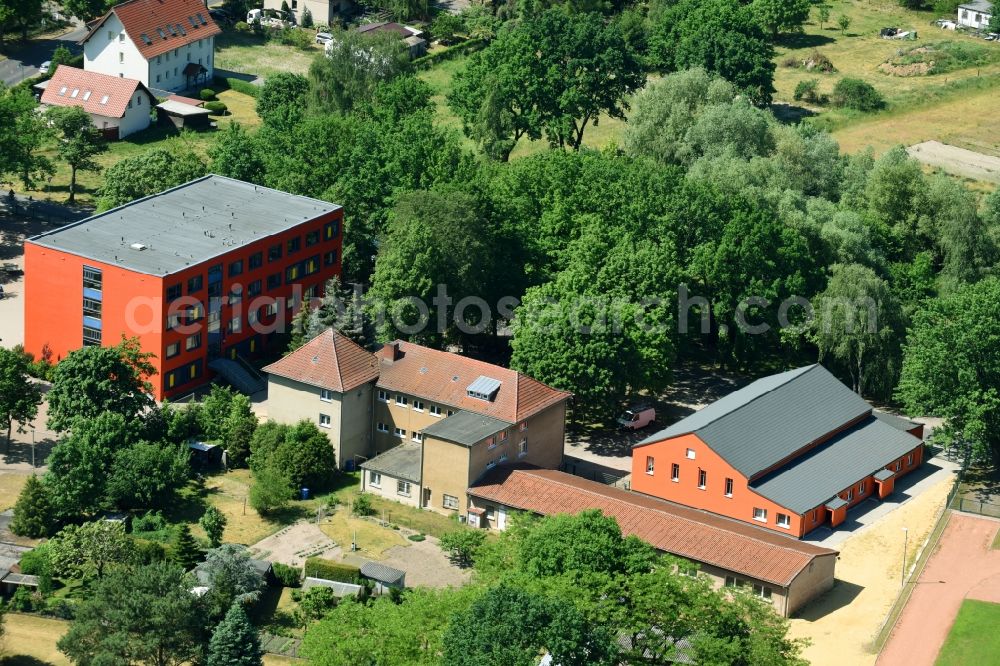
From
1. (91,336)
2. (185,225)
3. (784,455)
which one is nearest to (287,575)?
(91,336)

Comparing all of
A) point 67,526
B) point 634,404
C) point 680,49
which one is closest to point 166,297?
point 67,526

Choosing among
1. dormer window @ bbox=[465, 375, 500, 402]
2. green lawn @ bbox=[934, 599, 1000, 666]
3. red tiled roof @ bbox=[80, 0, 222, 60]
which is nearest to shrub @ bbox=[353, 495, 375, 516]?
dormer window @ bbox=[465, 375, 500, 402]

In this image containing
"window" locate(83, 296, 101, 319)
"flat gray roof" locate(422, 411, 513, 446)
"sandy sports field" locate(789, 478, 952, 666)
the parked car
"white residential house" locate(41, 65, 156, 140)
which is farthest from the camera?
"white residential house" locate(41, 65, 156, 140)

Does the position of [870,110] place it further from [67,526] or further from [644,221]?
[67,526]

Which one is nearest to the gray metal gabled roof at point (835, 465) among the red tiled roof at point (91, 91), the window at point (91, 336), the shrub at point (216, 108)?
the window at point (91, 336)

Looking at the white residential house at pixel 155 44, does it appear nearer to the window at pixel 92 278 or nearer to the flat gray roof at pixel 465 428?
the window at pixel 92 278

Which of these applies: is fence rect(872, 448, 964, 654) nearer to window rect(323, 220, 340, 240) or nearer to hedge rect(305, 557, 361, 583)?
hedge rect(305, 557, 361, 583)
